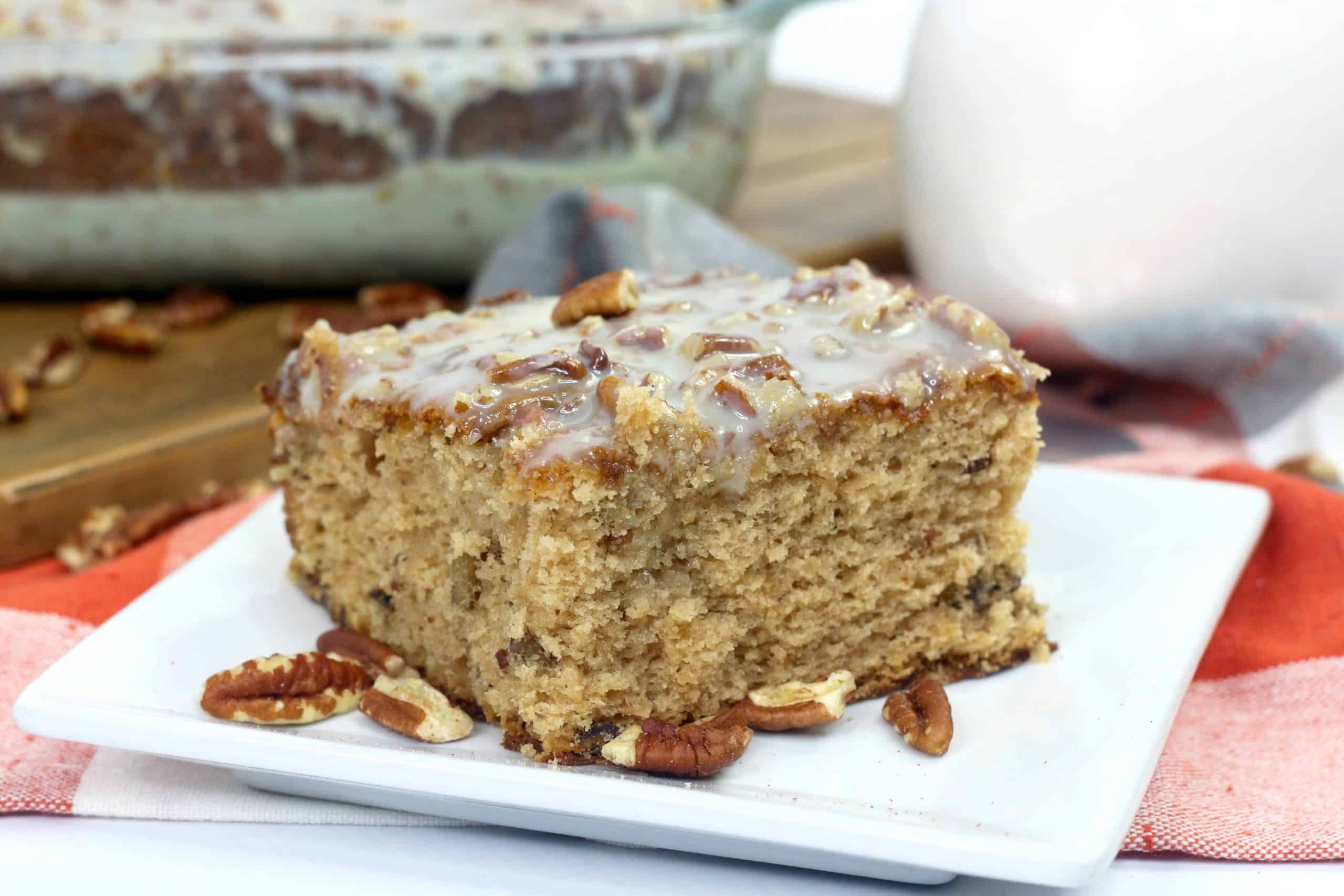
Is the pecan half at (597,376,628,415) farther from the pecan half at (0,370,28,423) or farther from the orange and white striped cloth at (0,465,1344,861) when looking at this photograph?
the pecan half at (0,370,28,423)

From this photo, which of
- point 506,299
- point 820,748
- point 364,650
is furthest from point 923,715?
point 506,299

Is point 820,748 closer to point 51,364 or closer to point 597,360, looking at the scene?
point 597,360

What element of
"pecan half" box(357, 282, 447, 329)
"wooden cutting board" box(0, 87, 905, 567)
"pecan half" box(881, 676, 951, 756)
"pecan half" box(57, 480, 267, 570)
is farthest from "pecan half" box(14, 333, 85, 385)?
"pecan half" box(881, 676, 951, 756)

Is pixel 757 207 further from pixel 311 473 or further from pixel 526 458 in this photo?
pixel 526 458

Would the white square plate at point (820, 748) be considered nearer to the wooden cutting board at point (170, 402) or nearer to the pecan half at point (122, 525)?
the pecan half at point (122, 525)

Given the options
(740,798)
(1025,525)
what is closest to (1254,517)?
(1025,525)

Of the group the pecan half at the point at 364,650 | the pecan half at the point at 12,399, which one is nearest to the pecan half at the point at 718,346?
the pecan half at the point at 364,650
